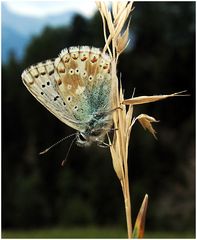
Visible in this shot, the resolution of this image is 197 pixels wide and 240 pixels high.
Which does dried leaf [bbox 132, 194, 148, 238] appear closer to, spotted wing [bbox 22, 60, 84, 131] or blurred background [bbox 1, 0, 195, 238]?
spotted wing [bbox 22, 60, 84, 131]

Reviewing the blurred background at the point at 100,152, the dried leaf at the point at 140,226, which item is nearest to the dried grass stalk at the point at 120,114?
the dried leaf at the point at 140,226

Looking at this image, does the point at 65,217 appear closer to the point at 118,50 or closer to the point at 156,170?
the point at 156,170

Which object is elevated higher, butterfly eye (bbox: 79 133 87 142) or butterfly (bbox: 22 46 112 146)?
butterfly (bbox: 22 46 112 146)

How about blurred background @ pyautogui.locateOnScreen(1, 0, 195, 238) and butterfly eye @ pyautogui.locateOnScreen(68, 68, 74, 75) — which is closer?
butterfly eye @ pyautogui.locateOnScreen(68, 68, 74, 75)

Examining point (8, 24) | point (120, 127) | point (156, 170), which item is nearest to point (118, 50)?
point (120, 127)

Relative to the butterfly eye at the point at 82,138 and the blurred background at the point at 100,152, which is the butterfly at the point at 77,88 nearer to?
the butterfly eye at the point at 82,138

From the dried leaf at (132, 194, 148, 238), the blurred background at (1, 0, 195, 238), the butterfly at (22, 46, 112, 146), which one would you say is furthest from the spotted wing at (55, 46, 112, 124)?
the blurred background at (1, 0, 195, 238)
